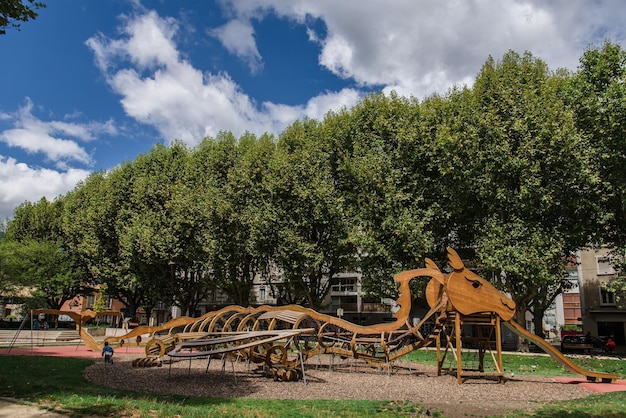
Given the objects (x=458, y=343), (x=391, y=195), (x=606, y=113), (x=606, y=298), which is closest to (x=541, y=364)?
(x=458, y=343)

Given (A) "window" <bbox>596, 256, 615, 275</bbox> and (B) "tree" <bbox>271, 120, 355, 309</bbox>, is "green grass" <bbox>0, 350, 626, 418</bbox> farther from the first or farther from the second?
(A) "window" <bbox>596, 256, 615, 275</bbox>

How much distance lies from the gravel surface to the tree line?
954 cm

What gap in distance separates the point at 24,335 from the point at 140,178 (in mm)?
15509

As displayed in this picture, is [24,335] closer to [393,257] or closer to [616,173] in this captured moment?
[393,257]

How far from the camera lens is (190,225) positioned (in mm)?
32438

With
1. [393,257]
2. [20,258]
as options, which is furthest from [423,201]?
[20,258]

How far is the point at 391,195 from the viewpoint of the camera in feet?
86.8

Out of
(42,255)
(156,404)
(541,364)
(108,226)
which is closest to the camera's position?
(156,404)

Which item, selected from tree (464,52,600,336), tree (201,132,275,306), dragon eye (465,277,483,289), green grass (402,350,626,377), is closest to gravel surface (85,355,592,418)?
green grass (402,350,626,377)

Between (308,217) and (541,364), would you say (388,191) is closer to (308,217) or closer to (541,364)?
(308,217)

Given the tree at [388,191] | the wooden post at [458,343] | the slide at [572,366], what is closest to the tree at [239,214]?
the tree at [388,191]

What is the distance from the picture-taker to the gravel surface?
12122mm

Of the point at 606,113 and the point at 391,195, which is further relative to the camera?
the point at 391,195

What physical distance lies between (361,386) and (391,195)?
13803 mm
